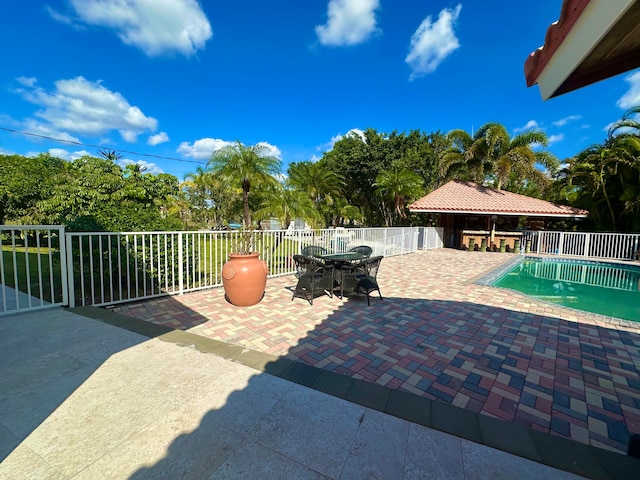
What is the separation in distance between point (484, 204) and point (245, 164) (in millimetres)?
14027

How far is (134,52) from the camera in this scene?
13688mm

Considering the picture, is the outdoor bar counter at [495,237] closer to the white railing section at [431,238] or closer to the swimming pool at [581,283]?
the white railing section at [431,238]

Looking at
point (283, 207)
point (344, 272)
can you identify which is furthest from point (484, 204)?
point (344, 272)

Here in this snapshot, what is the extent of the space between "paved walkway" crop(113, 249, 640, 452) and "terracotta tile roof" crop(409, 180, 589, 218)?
10882 millimetres

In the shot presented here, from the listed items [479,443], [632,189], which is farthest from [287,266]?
[632,189]

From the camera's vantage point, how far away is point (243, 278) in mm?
4465

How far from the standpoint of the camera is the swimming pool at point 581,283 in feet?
21.6

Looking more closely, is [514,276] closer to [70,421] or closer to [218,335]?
[218,335]

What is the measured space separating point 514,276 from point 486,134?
1021 cm

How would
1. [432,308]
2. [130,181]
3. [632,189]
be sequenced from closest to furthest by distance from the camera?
[432,308] → [130,181] → [632,189]

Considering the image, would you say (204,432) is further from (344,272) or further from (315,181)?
(315,181)

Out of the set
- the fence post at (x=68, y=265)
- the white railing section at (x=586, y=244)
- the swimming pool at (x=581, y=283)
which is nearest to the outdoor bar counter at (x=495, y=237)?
the white railing section at (x=586, y=244)

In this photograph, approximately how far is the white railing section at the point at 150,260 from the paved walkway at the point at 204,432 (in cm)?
193

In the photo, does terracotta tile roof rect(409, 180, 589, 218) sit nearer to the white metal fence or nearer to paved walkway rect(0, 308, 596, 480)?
the white metal fence
